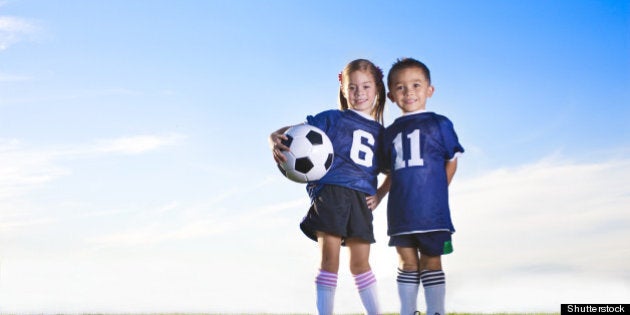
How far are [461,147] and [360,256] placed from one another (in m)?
1.31

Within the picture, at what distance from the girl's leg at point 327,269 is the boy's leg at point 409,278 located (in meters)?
0.56

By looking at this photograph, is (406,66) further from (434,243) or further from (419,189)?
(434,243)

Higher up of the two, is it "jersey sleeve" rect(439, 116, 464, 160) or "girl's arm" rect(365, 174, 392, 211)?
"jersey sleeve" rect(439, 116, 464, 160)

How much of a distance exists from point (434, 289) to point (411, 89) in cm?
176

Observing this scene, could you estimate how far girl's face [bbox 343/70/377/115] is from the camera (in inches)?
229

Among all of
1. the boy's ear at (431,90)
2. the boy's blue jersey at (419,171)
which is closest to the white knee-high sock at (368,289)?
the boy's blue jersey at (419,171)

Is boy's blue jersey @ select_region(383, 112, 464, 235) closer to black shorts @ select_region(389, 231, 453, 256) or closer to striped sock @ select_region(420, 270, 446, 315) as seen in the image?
black shorts @ select_region(389, 231, 453, 256)

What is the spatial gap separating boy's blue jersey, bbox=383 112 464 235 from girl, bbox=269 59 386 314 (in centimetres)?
21

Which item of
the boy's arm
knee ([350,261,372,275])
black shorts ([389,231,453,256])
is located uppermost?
the boy's arm

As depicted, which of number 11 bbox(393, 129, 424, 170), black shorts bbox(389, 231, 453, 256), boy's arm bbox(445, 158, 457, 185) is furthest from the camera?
boy's arm bbox(445, 158, 457, 185)

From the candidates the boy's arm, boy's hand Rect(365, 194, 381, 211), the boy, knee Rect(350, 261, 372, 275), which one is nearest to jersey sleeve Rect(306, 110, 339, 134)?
the boy

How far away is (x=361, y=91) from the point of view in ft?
19.1

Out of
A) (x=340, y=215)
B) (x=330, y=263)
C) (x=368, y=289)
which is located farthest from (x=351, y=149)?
(x=368, y=289)

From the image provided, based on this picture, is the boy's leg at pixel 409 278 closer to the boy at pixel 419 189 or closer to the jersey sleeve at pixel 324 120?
the boy at pixel 419 189
